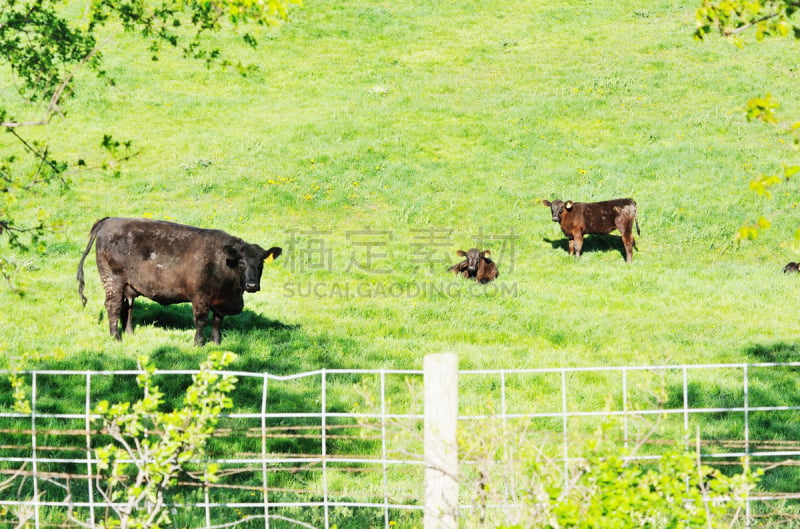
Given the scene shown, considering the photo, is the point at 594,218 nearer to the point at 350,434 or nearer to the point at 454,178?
the point at 454,178

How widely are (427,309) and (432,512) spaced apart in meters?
9.62

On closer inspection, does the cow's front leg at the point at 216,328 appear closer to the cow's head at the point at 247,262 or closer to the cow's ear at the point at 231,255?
the cow's head at the point at 247,262

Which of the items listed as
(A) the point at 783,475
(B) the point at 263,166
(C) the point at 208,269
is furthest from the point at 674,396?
(B) the point at 263,166

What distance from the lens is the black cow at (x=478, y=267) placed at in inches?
680

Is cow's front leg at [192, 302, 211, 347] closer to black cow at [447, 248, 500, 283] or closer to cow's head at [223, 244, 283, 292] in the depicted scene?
cow's head at [223, 244, 283, 292]

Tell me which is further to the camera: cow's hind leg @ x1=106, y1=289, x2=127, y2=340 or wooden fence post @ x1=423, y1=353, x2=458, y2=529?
cow's hind leg @ x1=106, y1=289, x2=127, y2=340

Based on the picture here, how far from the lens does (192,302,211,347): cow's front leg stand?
11.5 metres

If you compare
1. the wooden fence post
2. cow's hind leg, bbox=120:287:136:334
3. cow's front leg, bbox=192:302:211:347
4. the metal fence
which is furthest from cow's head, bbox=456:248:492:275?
the wooden fence post

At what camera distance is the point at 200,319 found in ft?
38.2

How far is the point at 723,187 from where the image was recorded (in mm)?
23109

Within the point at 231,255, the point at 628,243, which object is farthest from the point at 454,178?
the point at 231,255

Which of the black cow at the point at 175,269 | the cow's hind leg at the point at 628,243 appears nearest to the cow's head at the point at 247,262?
the black cow at the point at 175,269

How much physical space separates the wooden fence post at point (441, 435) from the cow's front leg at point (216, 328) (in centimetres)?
730

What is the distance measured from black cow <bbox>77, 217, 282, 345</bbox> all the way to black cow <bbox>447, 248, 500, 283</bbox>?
662cm
